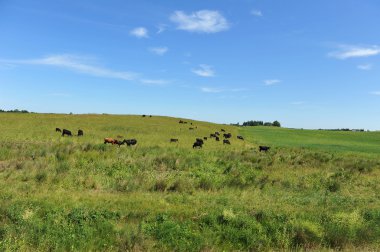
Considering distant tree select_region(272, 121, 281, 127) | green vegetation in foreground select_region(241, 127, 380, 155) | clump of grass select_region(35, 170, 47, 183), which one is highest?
distant tree select_region(272, 121, 281, 127)

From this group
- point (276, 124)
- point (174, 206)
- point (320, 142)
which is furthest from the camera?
point (276, 124)

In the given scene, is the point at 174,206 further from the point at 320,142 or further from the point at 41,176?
the point at 320,142

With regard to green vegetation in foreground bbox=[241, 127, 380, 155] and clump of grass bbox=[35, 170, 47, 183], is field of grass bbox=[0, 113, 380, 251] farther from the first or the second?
green vegetation in foreground bbox=[241, 127, 380, 155]

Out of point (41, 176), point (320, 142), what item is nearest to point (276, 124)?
point (320, 142)

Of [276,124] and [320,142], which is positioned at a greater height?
[276,124]

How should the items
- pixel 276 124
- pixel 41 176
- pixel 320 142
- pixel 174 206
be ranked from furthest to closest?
pixel 276 124
pixel 320 142
pixel 41 176
pixel 174 206

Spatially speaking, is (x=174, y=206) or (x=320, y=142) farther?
(x=320, y=142)

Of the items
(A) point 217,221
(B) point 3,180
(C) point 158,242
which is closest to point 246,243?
(A) point 217,221

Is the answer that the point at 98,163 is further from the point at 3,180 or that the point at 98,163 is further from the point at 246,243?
the point at 246,243

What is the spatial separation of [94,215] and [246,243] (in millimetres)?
4765

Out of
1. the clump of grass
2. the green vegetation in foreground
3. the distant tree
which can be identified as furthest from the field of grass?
the distant tree

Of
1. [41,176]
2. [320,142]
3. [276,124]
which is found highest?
[276,124]

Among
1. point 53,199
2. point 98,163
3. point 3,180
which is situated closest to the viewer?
point 53,199

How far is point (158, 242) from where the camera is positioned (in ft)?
35.7
